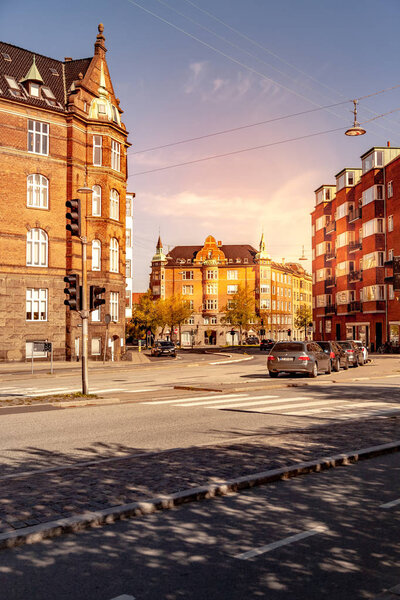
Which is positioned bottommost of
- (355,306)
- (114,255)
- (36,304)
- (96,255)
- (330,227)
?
(36,304)

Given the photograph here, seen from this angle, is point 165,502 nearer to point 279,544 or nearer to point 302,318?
point 279,544

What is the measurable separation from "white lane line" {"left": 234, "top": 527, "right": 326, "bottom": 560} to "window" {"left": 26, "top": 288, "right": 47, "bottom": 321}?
35073 mm

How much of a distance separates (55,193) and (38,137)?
3.72 meters

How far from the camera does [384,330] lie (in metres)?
59.2

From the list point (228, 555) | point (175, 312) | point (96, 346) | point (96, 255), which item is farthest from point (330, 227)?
point (228, 555)

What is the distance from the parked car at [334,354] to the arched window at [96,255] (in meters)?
19.0

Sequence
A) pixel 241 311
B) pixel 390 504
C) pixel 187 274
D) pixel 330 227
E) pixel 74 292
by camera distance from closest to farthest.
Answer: pixel 390 504 < pixel 74 292 < pixel 330 227 < pixel 241 311 < pixel 187 274

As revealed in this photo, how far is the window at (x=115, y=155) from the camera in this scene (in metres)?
43.1

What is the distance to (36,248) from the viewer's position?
127 ft

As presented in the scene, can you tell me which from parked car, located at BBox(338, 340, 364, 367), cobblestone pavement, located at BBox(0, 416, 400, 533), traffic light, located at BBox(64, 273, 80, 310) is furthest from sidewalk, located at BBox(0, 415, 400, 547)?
parked car, located at BBox(338, 340, 364, 367)

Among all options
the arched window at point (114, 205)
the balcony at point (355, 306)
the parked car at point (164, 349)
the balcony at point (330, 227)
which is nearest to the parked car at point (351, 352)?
the arched window at point (114, 205)

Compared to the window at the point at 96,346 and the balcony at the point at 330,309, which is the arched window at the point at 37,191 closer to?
the window at the point at 96,346

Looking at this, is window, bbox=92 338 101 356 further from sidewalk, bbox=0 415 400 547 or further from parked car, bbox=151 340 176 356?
sidewalk, bbox=0 415 400 547

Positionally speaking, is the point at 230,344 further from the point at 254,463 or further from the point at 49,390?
the point at 254,463
